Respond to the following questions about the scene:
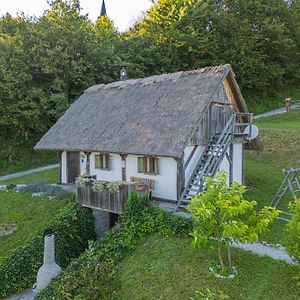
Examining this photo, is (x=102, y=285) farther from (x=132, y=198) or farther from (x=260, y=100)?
(x=260, y=100)

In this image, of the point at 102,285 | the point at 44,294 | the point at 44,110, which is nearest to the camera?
the point at 102,285

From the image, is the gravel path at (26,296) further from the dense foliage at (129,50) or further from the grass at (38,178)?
the dense foliage at (129,50)

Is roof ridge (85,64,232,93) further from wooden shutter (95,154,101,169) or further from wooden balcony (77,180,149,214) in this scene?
wooden balcony (77,180,149,214)

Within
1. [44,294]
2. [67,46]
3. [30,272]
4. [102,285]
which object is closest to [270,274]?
[102,285]

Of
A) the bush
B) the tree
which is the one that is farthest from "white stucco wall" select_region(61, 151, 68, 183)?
the bush

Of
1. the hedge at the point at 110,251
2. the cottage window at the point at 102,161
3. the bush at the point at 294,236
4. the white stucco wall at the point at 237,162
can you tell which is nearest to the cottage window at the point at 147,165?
the hedge at the point at 110,251
